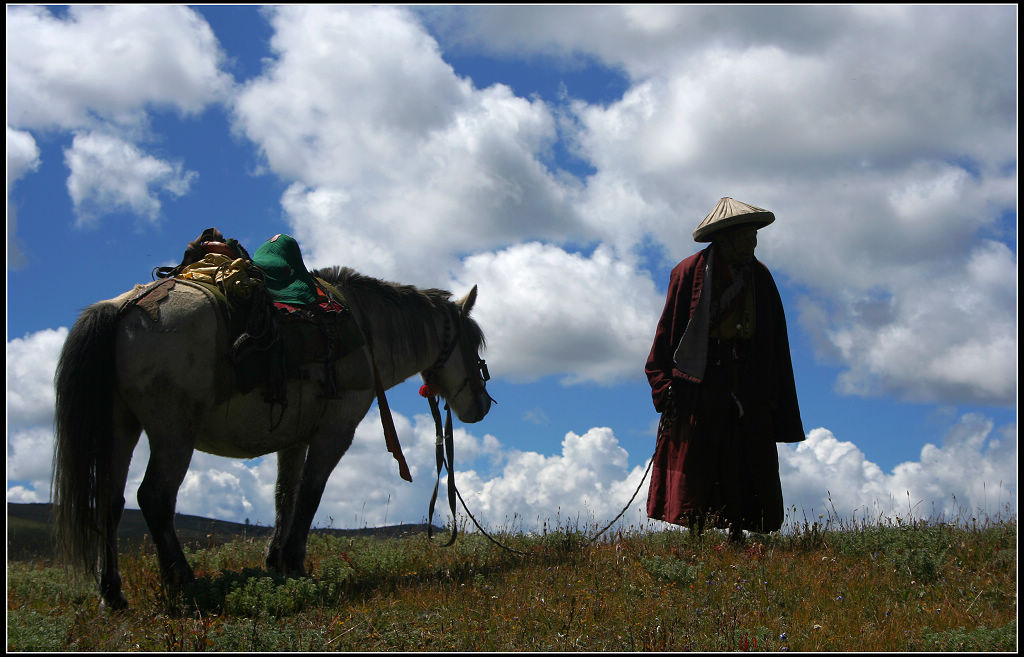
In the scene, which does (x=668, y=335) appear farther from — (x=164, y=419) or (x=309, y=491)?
(x=164, y=419)

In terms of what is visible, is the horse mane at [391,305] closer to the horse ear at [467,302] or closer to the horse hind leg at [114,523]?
the horse ear at [467,302]

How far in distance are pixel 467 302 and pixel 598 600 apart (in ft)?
13.9

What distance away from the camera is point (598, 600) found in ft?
18.9

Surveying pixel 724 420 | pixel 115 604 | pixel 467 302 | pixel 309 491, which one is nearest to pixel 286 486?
pixel 309 491

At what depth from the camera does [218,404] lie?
6.62 meters

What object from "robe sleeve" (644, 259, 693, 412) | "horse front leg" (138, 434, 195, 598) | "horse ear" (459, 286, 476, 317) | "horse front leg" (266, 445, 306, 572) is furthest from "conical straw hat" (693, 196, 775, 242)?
"horse front leg" (138, 434, 195, 598)

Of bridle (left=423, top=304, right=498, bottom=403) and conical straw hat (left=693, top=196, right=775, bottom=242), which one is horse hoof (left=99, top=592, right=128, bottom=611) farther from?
conical straw hat (left=693, top=196, right=775, bottom=242)

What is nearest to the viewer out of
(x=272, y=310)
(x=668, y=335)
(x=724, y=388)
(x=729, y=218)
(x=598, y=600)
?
(x=598, y=600)

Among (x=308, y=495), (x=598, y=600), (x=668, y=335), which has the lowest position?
(x=598, y=600)

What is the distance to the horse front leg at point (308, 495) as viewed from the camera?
23.7 ft

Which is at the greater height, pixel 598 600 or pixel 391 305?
pixel 391 305

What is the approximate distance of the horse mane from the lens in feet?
26.9

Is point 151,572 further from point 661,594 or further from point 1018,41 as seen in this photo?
point 1018,41

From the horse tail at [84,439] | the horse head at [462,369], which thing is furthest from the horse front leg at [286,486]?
the horse tail at [84,439]
